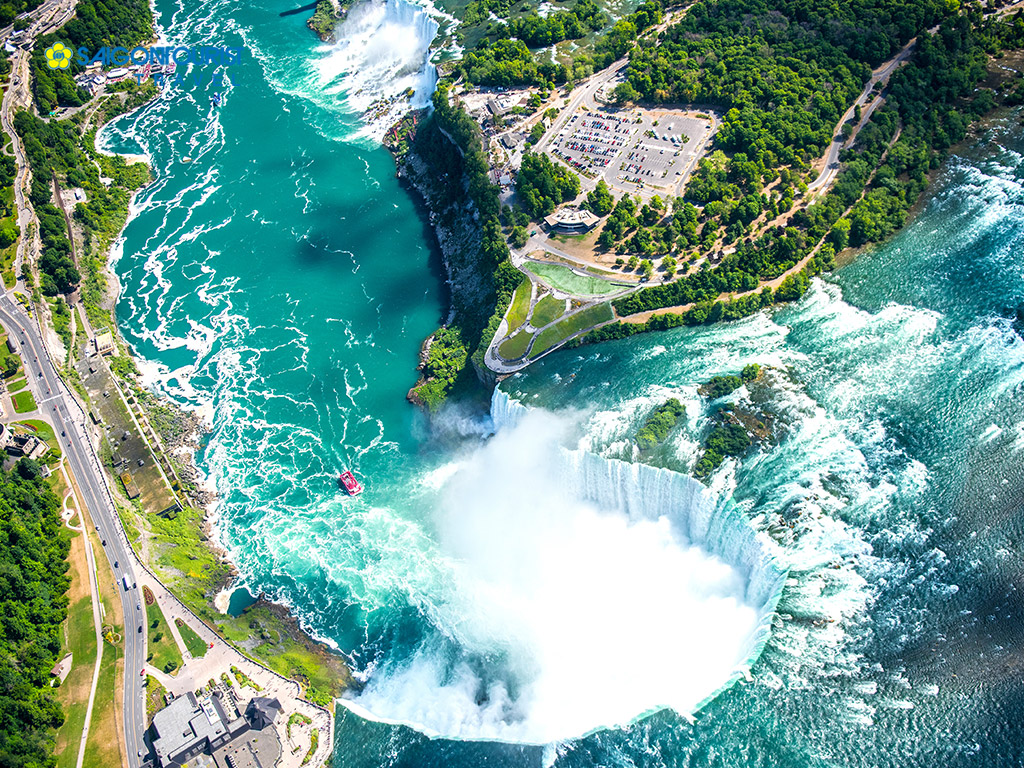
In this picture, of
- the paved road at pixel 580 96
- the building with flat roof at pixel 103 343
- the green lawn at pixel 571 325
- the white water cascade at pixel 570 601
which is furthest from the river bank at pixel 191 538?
the paved road at pixel 580 96

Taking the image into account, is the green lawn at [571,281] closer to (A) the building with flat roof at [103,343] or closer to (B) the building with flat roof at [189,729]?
(A) the building with flat roof at [103,343]

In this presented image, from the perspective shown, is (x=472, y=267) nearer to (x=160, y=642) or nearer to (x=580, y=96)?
(x=580, y=96)

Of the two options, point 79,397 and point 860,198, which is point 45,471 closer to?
point 79,397

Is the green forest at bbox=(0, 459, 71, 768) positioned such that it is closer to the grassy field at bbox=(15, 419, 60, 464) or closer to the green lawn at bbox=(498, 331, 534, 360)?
the grassy field at bbox=(15, 419, 60, 464)

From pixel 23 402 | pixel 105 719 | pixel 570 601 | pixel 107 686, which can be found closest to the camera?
pixel 105 719

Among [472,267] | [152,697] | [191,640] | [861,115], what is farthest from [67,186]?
[861,115]

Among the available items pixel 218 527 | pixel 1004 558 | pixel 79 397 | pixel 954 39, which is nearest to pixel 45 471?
pixel 79 397

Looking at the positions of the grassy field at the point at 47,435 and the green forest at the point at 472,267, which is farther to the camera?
the green forest at the point at 472,267
